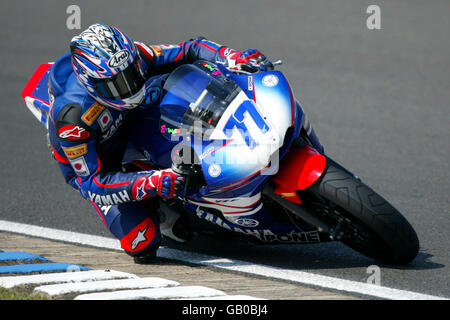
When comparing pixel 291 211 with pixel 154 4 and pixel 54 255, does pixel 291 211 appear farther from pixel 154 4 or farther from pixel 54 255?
pixel 154 4

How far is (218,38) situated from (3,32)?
372 cm

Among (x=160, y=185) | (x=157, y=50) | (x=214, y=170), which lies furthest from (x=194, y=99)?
(x=157, y=50)

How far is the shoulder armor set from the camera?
→ 4.96 meters

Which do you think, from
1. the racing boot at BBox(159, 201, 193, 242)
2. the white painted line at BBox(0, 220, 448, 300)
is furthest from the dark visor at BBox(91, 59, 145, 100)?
the white painted line at BBox(0, 220, 448, 300)

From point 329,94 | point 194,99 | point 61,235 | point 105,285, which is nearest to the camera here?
point 105,285

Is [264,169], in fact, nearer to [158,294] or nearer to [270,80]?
[270,80]

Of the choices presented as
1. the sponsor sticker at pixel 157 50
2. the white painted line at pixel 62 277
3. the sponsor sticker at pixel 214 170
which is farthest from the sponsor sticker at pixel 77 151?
the sponsor sticker at pixel 157 50

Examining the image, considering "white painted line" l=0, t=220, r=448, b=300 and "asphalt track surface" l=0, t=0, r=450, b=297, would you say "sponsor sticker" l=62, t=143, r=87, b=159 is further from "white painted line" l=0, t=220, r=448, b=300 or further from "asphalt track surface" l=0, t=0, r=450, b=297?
"asphalt track surface" l=0, t=0, r=450, b=297

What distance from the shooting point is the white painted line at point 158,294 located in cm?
404

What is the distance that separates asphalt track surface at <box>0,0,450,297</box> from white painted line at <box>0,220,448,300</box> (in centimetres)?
12

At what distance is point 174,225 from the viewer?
5.57 metres

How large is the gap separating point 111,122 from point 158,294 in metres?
1.38

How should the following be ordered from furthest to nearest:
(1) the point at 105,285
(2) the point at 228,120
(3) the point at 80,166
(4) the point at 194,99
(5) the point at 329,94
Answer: (5) the point at 329,94 < (3) the point at 80,166 < (4) the point at 194,99 < (2) the point at 228,120 < (1) the point at 105,285
